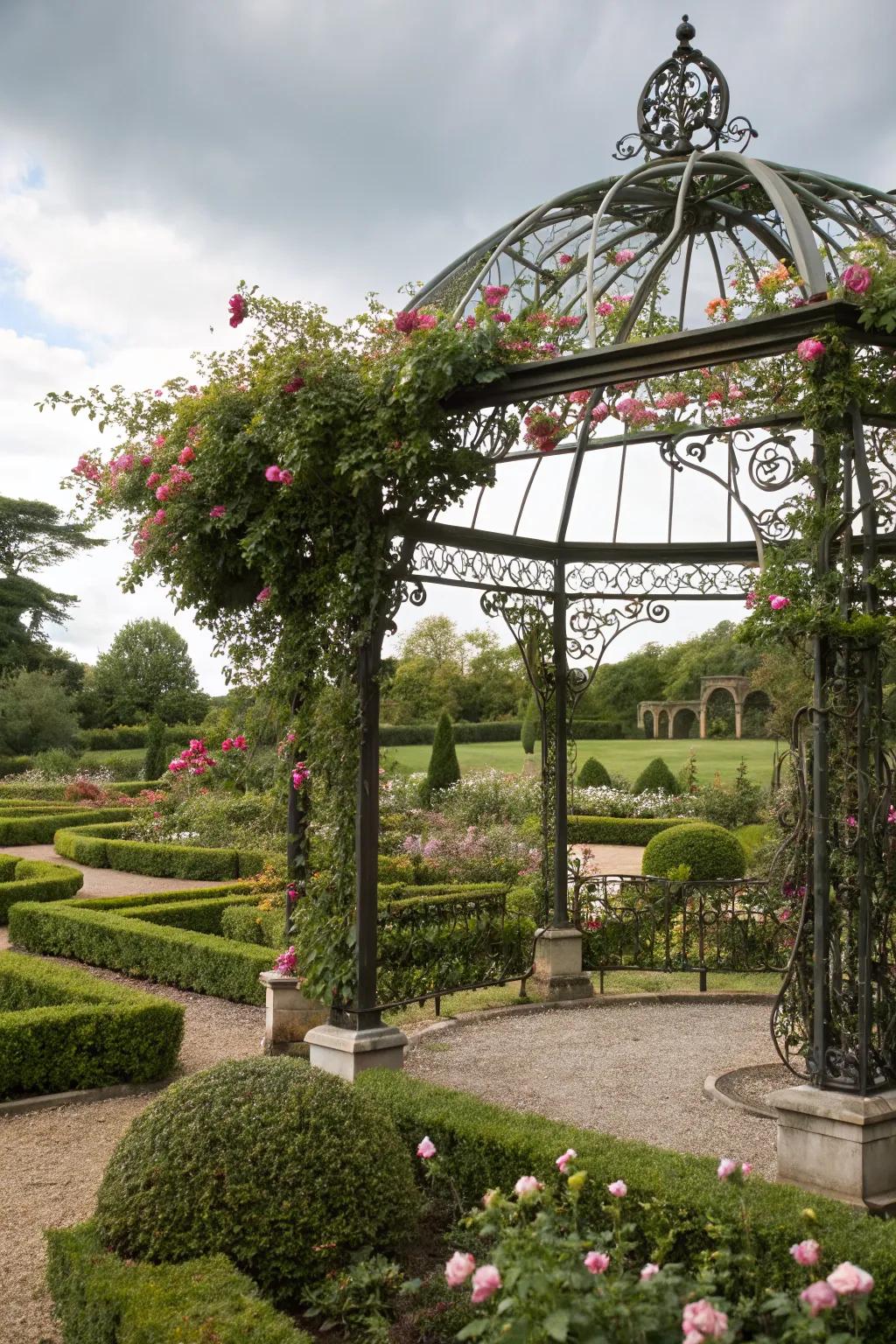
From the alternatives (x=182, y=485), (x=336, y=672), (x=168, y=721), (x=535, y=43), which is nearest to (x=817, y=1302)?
(x=336, y=672)

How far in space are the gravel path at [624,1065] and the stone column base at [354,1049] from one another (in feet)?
1.85

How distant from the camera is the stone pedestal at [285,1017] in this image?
7000 millimetres

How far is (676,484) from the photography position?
30.1ft

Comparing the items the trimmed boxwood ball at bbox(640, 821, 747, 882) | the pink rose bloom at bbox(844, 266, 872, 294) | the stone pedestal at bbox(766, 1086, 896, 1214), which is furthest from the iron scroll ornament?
the trimmed boxwood ball at bbox(640, 821, 747, 882)

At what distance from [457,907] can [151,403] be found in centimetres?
404

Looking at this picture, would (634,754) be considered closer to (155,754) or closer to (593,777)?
(593,777)

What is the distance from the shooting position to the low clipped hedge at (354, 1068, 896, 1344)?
3.36 meters

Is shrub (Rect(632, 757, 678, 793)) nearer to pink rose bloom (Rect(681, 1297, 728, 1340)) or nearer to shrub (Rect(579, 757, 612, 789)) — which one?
shrub (Rect(579, 757, 612, 789))

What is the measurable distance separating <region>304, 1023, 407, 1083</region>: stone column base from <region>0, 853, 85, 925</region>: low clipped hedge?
299 inches

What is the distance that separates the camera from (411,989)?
7867 mm

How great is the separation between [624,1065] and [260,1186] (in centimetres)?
352

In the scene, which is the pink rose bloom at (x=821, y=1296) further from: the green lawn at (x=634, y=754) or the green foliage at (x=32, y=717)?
the green foliage at (x=32, y=717)

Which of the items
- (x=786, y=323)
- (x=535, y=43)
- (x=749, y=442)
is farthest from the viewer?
(x=749, y=442)

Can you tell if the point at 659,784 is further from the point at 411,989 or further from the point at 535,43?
the point at 535,43
